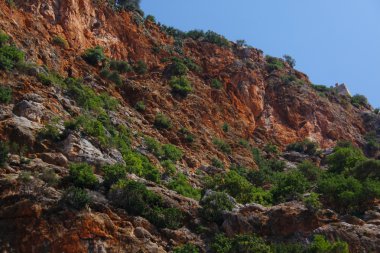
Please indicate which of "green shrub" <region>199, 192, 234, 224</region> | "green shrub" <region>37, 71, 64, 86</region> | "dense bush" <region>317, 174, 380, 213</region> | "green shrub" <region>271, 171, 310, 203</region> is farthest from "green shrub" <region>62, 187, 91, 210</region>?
"dense bush" <region>317, 174, 380, 213</region>

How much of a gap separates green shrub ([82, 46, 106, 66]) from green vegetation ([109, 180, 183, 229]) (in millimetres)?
22756

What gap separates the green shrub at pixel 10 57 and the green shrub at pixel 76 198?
46.8 ft

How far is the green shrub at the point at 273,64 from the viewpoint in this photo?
6750 centimetres

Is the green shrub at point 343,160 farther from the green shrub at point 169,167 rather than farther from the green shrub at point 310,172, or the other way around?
the green shrub at point 169,167

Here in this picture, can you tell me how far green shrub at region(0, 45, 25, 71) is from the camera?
1378 inches

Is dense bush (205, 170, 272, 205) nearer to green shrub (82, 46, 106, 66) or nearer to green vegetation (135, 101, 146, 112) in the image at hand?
green vegetation (135, 101, 146, 112)

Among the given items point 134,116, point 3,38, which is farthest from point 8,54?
point 134,116

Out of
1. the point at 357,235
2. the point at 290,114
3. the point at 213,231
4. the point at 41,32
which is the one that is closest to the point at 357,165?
the point at 357,235

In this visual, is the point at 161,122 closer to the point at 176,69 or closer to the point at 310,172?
the point at 176,69

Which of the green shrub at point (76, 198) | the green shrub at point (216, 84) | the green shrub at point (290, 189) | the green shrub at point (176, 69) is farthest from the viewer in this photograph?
the green shrub at point (216, 84)

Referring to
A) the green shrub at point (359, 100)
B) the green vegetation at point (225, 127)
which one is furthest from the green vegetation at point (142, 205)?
the green shrub at point (359, 100)

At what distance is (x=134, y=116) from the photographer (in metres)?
44.1

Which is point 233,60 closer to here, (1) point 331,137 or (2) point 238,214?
(1) point 331,137

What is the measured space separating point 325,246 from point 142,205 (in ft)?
29.2
